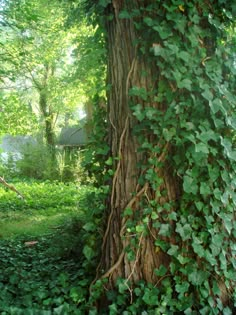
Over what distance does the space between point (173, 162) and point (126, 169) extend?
0.34 m

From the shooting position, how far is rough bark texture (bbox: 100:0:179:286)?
271 centimetres

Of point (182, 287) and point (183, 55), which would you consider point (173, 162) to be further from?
point (182, 287)

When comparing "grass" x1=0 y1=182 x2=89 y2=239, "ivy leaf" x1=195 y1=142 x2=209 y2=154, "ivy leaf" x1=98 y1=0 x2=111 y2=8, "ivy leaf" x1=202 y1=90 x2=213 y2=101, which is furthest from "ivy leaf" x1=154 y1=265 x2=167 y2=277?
"grass" x1=0 y1=182 x2=89 y2=239

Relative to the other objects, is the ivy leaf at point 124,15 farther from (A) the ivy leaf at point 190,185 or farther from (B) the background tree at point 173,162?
(A) the ivy leaf at point 190,185

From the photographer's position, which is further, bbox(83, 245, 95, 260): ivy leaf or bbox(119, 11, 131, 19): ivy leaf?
Answer: bbox(83, 245, 95, 260): ivy leaf

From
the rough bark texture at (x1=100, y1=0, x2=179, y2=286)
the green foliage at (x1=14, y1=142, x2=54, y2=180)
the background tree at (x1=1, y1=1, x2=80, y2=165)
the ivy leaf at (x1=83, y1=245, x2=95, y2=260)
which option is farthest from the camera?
the green foliage at (x1=14, y1=142, x2=54, y2=180)

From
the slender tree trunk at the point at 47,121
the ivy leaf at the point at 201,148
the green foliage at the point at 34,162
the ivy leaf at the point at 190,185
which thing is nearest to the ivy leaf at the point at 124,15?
the ivy leaf at the point at 201,148

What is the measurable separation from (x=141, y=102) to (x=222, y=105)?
1.80 ft

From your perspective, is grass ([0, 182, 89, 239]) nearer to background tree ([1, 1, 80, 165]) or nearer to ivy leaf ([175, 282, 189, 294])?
background tree ([1, 1, 80, 165])

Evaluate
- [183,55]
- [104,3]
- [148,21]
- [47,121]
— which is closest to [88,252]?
[183,55]

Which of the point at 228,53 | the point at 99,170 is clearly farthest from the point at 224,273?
the point at 228,53

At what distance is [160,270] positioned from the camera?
2676 millimetres

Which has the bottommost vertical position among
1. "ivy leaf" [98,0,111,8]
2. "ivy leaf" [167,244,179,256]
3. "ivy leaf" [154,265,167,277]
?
"ivy leaf" [154,265,167,277]

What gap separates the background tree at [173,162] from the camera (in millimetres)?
2592
